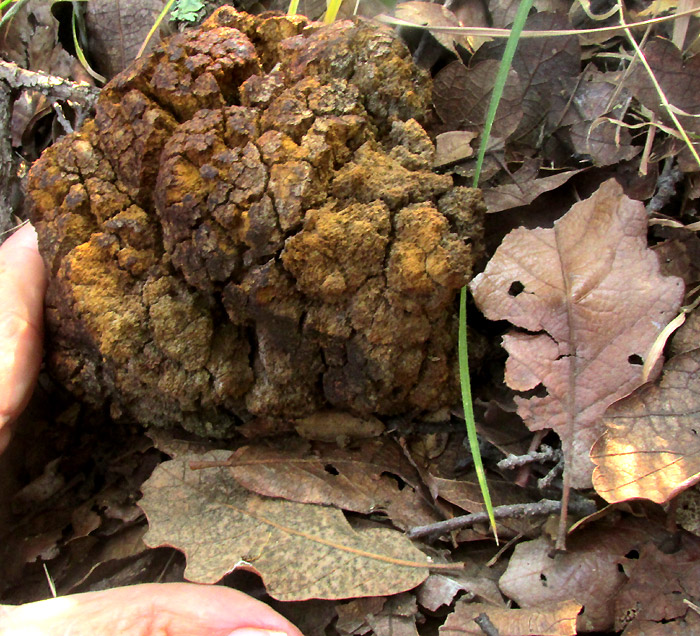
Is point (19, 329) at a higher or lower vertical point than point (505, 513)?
higher

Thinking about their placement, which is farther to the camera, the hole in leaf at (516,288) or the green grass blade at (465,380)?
the hole in leaf at (516,288)

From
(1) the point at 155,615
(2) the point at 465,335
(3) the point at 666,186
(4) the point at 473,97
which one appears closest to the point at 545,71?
(4) the point at 473,97

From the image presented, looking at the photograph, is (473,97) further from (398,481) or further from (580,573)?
(580,573)

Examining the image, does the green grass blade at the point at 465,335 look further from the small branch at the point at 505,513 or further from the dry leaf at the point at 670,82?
the dry leaf at the point at 670,82

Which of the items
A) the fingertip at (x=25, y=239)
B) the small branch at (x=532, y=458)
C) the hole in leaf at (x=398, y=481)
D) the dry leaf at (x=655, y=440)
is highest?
the fingertip at (x=25, y=239)

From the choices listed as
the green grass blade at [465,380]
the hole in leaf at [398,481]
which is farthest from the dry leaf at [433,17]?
the hole in leaf at [398,481]

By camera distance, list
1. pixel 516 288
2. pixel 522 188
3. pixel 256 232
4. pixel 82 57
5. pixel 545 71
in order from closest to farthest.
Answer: pixel 256 232 → pixel 516 288 → pixel 522 188 → pixel 545 71 → pixel 82 57

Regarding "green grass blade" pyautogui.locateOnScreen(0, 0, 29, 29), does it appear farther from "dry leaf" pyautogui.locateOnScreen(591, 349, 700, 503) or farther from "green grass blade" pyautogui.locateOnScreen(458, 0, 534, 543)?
"dry leaf" pyautogui.locateOnScreen(591, 349, 700, 503)

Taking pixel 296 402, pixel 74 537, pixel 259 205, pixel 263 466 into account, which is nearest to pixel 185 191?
pixel 259 205
